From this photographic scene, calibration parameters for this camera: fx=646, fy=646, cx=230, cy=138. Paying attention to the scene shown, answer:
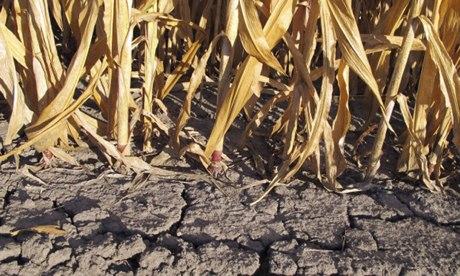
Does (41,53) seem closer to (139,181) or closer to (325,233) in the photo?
(139,181)

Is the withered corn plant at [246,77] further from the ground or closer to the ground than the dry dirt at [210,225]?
further from the ground

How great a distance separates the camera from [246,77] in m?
1.87

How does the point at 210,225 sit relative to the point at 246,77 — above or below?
below

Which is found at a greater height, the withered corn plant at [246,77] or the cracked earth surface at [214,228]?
the withered corn plant at [246,77]

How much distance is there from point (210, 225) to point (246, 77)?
0.45 m

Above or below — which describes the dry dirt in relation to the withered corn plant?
below

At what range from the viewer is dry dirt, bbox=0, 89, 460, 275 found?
1.77 m

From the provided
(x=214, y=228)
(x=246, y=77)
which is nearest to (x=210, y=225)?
(x=214, y=228)

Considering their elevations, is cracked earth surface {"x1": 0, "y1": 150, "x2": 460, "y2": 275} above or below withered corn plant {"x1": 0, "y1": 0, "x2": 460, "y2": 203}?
→ below

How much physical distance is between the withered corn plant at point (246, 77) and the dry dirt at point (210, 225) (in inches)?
2.9

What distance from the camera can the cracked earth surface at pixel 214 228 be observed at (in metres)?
1.77

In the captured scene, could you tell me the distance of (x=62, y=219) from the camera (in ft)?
→ 6.20

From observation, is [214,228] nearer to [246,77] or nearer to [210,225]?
[210,225]

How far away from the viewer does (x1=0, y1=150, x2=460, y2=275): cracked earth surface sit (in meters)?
1.77
